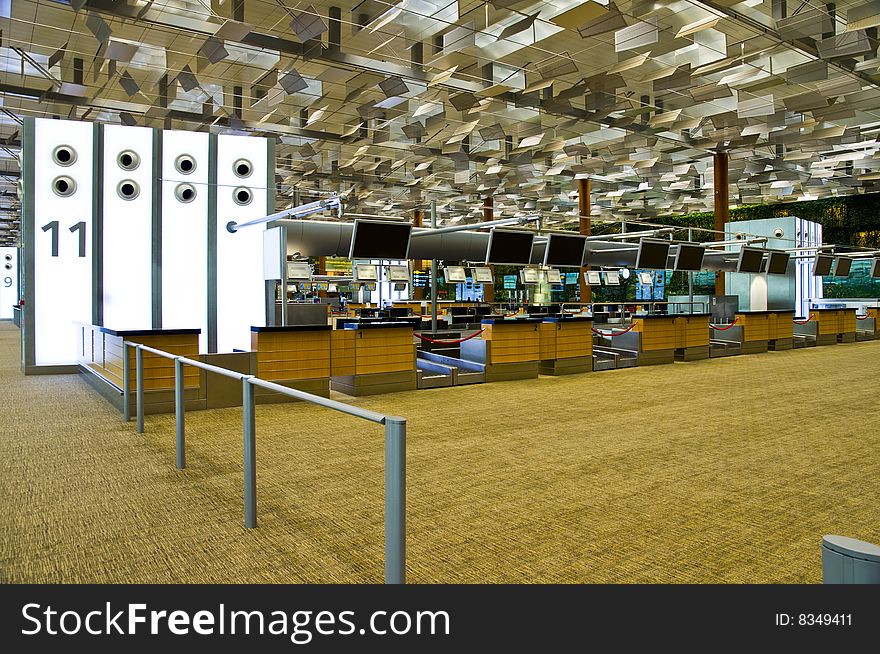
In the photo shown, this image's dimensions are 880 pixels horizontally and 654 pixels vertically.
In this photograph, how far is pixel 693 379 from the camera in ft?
34.9

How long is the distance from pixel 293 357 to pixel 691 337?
889cm

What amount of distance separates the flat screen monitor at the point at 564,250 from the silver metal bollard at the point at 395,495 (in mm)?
10108

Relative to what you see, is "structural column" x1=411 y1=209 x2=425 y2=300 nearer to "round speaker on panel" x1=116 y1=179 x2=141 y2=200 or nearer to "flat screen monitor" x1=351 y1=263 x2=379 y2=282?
"flat screen monitor" x1=351 y1=263 x2=379 y2=282

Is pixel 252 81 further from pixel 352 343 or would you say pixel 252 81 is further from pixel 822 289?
pixel 822 289

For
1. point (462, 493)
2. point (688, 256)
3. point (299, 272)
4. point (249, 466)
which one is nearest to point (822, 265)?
point (688, 256)

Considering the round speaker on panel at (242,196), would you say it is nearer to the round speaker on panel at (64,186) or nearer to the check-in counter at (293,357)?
the round speaker on panel at (64,186)

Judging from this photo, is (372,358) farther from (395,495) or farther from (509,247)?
(395,495)

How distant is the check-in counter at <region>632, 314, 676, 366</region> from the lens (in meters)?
13.0

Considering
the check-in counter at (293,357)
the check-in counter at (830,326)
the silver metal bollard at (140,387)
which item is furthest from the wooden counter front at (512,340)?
the check-in counter at (830,326)

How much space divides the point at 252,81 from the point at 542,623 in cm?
1230

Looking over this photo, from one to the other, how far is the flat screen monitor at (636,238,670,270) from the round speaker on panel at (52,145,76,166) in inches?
412

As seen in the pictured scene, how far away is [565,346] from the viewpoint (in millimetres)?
11594

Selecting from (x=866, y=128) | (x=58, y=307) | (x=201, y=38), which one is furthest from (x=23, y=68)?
(x=866, y=128)

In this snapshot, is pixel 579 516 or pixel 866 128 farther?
pixel 866 128
